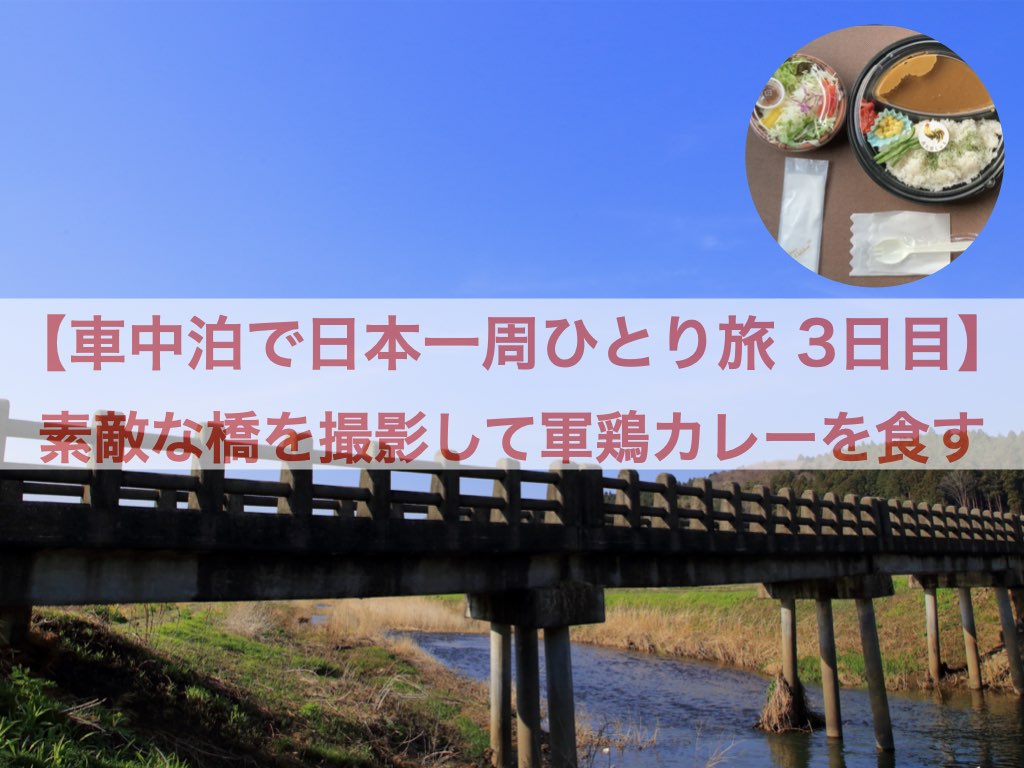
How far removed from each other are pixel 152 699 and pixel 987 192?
12.0 metres

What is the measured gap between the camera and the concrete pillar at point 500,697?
1431cm

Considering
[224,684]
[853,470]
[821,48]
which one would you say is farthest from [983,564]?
[853,470]

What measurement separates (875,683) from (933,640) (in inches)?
462

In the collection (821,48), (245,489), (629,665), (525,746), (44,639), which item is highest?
(821,48)

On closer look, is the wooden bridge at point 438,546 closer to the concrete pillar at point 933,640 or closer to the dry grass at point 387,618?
the concrete pillar at point 933,640

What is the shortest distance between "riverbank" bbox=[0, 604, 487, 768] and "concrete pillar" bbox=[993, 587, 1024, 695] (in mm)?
17654

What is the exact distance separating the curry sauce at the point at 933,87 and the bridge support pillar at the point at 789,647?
16280mm

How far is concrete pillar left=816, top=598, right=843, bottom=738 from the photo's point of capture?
2008cm

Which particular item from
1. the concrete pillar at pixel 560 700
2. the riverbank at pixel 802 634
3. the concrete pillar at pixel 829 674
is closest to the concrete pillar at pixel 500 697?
the concrete pillar at pixel 560 700

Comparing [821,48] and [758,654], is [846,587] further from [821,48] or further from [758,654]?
[821,48]

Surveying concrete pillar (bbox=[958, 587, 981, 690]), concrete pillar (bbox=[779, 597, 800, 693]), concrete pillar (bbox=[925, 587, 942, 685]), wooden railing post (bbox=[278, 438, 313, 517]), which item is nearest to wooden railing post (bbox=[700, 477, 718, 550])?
concrete pillar (bbox=[779, 597, 800, 693])

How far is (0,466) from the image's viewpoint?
8.09 m

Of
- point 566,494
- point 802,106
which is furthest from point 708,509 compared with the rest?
point 802,106

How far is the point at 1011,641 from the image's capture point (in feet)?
92.6
